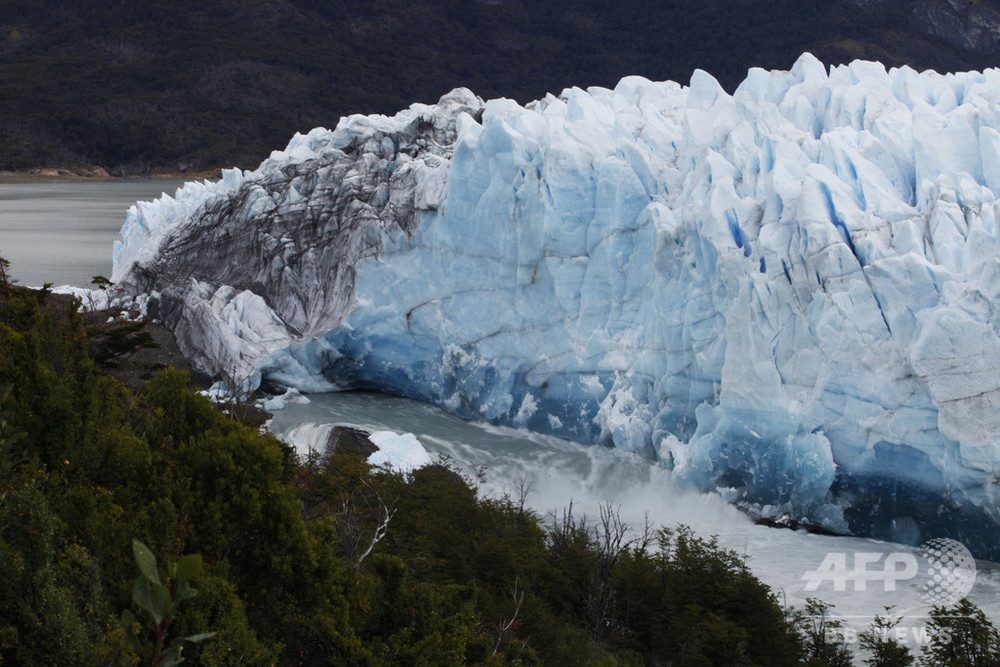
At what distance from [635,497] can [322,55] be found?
67.2m

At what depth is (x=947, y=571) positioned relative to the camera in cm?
1055

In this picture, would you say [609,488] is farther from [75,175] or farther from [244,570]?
[75,175]

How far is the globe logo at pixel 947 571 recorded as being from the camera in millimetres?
10039

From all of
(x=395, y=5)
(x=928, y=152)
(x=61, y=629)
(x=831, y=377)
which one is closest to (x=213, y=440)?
(x=61, y=629)

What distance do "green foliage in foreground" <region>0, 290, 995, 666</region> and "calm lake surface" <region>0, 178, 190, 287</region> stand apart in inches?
437

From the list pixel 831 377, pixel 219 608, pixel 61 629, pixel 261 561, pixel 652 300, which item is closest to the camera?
pixel 61 629

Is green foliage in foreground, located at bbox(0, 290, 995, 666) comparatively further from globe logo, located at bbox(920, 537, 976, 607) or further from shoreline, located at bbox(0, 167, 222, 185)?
shoreline, located at bbox(0, 167, 222, 185)

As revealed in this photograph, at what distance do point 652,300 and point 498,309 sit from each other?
267cm

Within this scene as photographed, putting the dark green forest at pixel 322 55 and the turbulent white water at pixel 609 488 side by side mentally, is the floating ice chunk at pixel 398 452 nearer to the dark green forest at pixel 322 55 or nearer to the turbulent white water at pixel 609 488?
the turbulent white water at pixel 609 488

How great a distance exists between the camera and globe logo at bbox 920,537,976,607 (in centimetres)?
1004

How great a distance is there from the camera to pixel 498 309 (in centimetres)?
1473

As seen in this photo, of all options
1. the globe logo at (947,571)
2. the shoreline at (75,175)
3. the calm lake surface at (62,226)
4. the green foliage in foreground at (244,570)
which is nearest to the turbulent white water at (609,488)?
the globe logo at (947,571)

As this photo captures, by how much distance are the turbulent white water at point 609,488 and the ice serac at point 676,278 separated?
0.32 m

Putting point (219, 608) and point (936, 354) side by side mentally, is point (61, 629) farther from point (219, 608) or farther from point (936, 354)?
point (936, 354)
